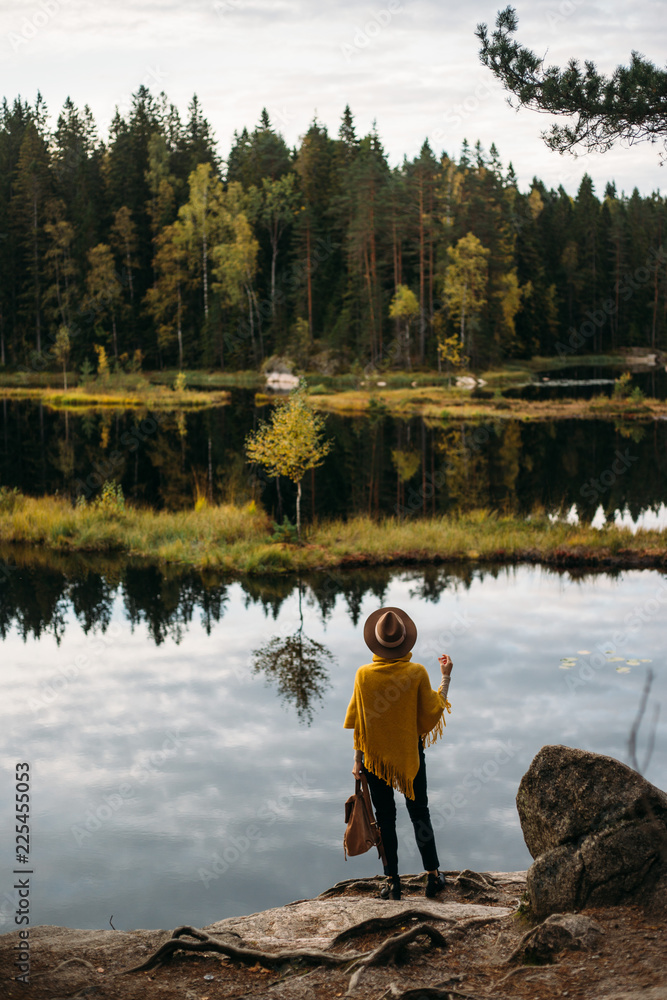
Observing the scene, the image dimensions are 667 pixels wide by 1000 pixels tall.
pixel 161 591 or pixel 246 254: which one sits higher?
pixel 246 254

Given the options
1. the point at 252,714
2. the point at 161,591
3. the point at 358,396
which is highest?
the point at 358,396

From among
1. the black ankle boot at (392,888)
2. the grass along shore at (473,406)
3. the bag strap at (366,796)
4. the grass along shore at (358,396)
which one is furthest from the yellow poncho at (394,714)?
the grass along shore at (358,396)

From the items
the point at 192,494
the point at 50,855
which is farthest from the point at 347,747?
the point at 192,494

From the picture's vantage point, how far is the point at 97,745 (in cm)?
1105

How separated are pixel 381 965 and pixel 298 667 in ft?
29.9

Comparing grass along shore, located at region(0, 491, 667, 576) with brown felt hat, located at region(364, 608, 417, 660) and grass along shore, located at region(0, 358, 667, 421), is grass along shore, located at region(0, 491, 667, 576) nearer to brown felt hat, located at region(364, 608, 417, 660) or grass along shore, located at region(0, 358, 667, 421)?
brown felt hat, located at region(364, 608, 417, 660)

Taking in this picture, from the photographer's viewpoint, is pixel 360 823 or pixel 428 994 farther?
pixel 360 823

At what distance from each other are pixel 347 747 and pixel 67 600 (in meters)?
9.00

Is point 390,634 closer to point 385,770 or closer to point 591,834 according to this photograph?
point 385,770

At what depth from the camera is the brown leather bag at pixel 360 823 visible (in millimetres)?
5879

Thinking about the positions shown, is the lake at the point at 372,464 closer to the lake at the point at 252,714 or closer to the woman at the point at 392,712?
the lake at the point at 252,714

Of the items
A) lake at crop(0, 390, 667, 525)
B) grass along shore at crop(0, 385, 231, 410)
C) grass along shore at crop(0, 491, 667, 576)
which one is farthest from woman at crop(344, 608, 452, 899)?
grass along shore at crop(0, 385, 231, 410)

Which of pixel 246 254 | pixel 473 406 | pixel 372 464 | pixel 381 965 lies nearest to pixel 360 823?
pixel 381 965

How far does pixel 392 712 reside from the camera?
5.83 meters
